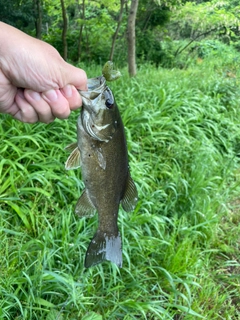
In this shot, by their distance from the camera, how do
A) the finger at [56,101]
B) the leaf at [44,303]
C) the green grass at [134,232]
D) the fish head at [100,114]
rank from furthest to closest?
the green grass at [134,232] < the leaf at [44,303] < the finger at [56,101] < the fish head at [100,114]

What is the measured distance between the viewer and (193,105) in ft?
17.3

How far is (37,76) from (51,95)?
11 cm

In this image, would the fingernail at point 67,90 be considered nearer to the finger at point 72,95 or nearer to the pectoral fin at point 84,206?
the finger at point 72,95

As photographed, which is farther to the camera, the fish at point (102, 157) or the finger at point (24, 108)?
the finger at point (24, 108)

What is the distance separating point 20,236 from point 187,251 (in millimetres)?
1390

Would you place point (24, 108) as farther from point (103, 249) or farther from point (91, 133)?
point (103, 249)

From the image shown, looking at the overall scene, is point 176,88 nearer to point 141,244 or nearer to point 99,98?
point 141,244

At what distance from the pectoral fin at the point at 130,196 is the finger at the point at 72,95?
427 millimetres

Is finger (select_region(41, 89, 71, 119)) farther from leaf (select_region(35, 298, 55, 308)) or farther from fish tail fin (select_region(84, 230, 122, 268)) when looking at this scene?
leaf (select_region(35, 298, 55, 308))

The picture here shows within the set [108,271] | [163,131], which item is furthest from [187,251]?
[163,131]

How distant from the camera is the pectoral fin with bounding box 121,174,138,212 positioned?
1646 mm

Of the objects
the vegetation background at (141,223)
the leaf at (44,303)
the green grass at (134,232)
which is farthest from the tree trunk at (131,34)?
the leaf at (44,303)

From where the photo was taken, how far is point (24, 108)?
5.33 ft

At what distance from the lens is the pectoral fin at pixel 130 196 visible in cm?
165
